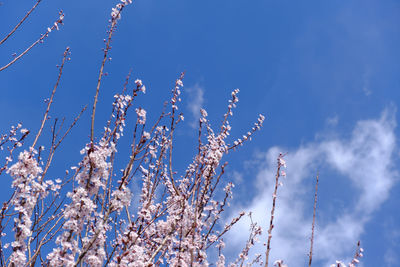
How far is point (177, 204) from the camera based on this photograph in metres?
4.46

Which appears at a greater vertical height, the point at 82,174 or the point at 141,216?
the point at 141,216

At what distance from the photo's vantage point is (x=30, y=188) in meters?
3.10

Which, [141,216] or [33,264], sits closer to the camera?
[33,264]

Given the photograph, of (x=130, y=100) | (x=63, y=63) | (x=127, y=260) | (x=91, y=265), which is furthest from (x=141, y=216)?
(x=63, y=63)

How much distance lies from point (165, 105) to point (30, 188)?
1990 millimetres

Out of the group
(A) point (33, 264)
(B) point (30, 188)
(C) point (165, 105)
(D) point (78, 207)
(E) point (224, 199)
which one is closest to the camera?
(D) point (78, 207)

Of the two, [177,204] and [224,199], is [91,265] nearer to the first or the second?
[177,204]

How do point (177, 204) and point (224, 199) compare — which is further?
point (224, 199)

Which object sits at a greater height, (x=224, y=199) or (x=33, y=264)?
(x=224, y=199)

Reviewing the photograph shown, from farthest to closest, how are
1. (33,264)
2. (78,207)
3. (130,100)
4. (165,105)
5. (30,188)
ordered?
(165,105), (130,100), (33,264), (30,188), (78,207)

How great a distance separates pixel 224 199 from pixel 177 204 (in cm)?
124

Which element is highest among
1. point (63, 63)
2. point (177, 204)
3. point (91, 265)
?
point (63, 63)

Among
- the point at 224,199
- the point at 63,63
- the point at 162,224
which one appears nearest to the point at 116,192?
the point at 162,224

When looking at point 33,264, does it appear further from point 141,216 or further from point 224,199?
point 224,199
